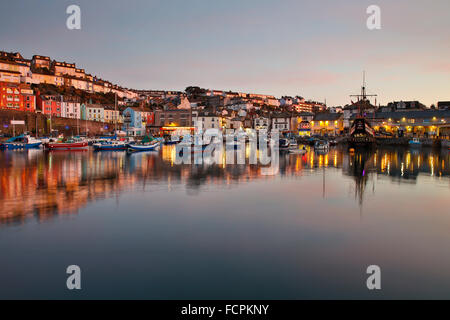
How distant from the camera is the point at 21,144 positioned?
5359 centimetres

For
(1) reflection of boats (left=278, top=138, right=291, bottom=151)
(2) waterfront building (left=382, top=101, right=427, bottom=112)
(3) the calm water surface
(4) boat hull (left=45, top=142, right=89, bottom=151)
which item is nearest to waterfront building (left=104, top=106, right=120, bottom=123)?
(4) boat hull (left=45, top=142, right=89, bottom=151)

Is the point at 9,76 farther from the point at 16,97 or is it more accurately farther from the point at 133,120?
the point at 133,120

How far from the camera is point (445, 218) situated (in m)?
12.3

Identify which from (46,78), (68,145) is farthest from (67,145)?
(46,78)

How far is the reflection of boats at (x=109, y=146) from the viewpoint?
165 ft

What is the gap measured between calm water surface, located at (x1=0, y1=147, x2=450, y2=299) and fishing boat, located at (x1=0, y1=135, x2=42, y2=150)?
132 ft

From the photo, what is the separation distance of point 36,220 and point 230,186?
9.86 meters

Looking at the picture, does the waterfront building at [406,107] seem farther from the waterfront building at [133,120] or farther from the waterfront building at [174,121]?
the waterfront building at [133,120]

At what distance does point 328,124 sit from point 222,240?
293ft

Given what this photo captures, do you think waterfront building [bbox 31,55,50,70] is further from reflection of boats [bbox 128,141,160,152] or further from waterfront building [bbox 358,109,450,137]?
waterfront building [bbox 358,109,450,137]

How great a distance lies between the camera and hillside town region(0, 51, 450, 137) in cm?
7394

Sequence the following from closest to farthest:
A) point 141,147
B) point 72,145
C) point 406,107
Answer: point 141,147 → point 72,145 → point 406,107
